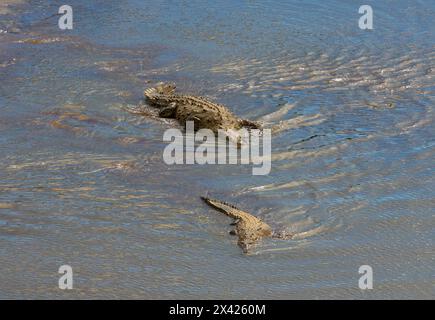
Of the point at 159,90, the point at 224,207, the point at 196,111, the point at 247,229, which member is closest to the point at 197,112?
the point at 196,111

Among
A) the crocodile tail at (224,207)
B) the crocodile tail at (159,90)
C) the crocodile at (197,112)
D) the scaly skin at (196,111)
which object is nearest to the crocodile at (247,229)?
the crocodile tail at (224,207)

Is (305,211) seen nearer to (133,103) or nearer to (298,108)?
(298,108)

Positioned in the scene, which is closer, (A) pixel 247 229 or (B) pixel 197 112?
(A) pixel 247 229

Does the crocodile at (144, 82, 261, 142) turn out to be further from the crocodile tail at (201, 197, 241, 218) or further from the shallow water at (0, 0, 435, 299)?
the crocodile tail at (201, 197, 241, 218)

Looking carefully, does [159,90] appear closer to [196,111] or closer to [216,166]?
[196,111]

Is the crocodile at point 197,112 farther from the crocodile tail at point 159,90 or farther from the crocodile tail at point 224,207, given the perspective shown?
the crocodile tail at point 224,207

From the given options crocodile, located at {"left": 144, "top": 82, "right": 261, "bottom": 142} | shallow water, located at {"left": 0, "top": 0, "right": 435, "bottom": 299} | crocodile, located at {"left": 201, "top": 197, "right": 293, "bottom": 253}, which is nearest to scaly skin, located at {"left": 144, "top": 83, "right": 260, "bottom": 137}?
crocodile, located at {"left": 144, "top": 82, "right": 261, "bottom": 142}
